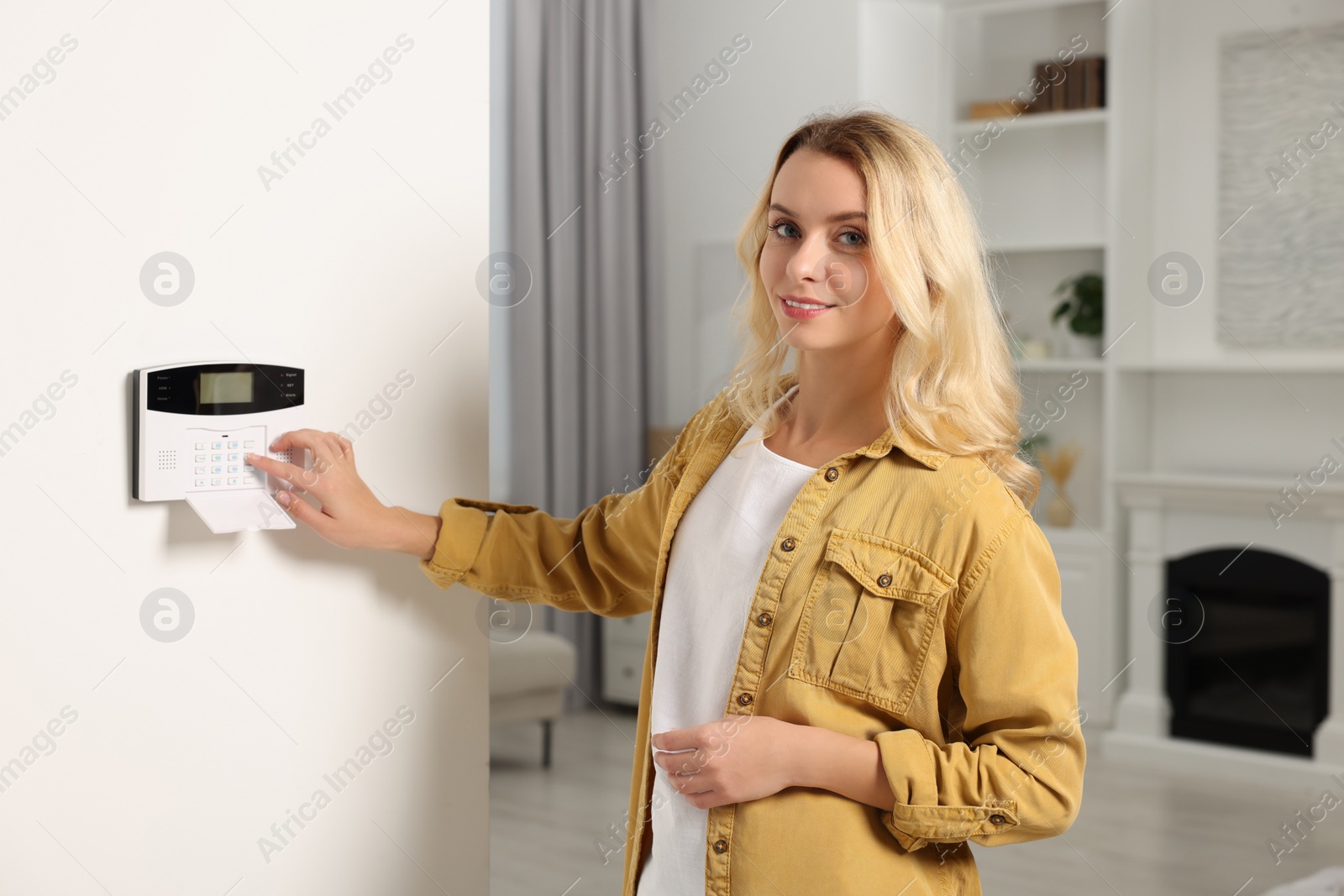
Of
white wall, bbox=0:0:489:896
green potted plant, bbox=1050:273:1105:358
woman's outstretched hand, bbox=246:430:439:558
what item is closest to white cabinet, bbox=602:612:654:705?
Result: green potted plant, bbox=1050:273:1105:358

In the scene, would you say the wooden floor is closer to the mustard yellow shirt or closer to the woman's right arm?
the woman's right arm

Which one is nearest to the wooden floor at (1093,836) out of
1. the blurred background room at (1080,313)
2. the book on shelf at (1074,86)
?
the blurred background room at (1080,313)

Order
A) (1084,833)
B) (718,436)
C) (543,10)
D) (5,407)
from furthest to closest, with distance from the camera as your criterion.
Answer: (543,10), (1084,833), (718,436), (5,407)

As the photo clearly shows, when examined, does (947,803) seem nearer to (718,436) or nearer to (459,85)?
(718,436)

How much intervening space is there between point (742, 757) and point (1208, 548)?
3.70 metres

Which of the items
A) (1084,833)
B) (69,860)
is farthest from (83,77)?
(1084,833)

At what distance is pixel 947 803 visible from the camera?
1013 mm

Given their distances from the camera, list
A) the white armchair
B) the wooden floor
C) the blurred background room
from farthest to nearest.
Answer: the blurred background room, the white armchair, the wooden floor

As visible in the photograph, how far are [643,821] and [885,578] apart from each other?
373mm

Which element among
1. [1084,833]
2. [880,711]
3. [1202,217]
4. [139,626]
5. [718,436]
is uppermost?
[1202,217]

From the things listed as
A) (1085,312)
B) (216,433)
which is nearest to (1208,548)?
(1085,312)

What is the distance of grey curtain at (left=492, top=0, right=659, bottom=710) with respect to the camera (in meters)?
4.68

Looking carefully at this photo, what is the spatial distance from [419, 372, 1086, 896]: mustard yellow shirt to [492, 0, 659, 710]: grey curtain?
12.0ft

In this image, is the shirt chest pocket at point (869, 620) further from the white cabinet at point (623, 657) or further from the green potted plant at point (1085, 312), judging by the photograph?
the green potted plant at point (1085, 312)
